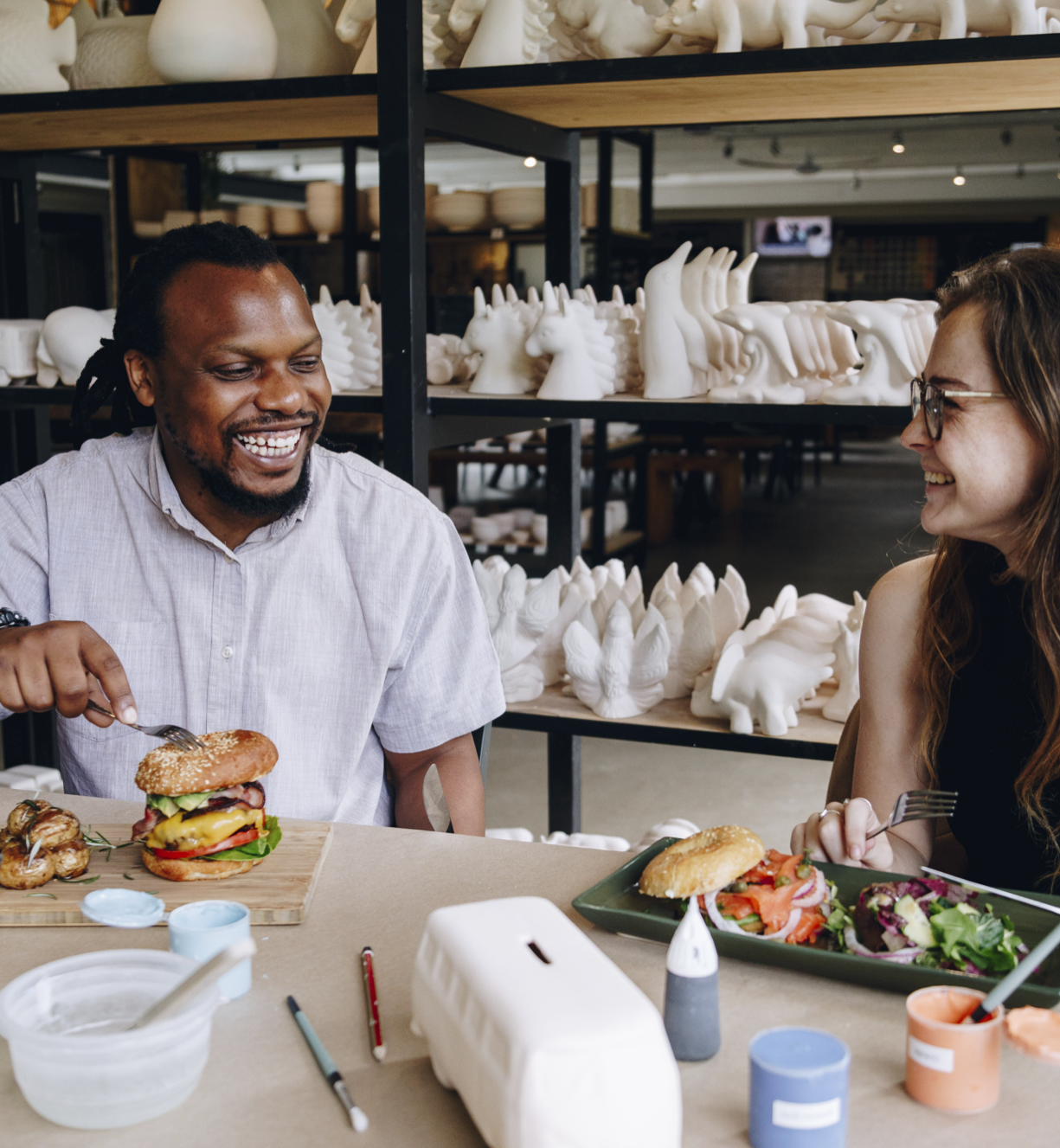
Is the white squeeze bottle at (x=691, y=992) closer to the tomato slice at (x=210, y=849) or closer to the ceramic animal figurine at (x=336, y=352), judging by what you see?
the tomato slice at (x=210, y=849)

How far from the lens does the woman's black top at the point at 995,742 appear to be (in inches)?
60.3

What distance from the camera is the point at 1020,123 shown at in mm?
12148

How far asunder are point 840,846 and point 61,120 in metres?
2.44

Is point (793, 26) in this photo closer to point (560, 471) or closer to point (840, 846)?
point (560, 471)

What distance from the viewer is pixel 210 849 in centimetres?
132

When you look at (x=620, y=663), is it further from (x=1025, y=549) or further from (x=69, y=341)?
(x=69, y=341)

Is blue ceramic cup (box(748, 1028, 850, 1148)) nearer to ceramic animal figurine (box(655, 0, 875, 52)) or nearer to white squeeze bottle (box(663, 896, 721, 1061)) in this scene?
white squeeze bottle (box(663, 896, 721, 1061))

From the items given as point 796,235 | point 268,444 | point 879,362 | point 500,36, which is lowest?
point 268,444

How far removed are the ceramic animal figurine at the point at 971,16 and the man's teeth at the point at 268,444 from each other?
4.20 feet

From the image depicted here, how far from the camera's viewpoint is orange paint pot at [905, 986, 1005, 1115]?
90 centimetres

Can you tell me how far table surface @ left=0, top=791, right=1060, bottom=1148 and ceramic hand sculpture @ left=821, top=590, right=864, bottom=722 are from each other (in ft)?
3.79

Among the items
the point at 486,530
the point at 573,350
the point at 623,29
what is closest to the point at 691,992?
the point at 573,350

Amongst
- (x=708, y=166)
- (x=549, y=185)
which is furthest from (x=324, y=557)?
(x=708, y=166)

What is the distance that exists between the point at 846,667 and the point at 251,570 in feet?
4.13
